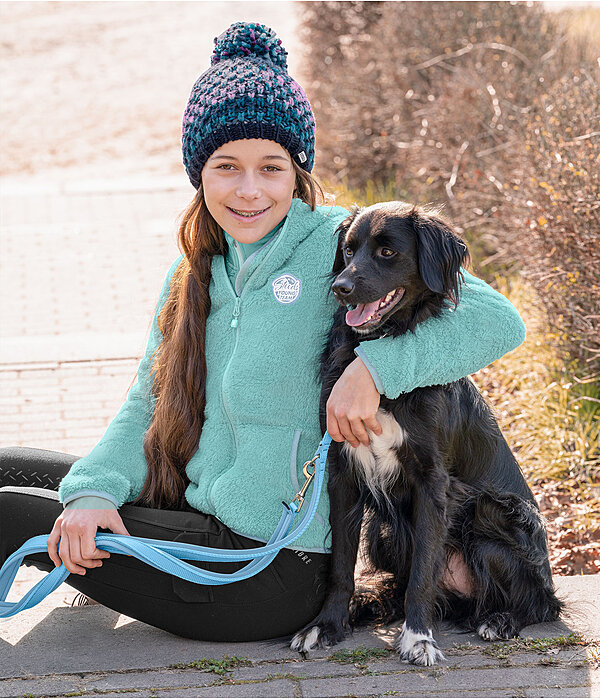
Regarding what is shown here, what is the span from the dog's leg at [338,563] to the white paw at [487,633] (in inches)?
17.4

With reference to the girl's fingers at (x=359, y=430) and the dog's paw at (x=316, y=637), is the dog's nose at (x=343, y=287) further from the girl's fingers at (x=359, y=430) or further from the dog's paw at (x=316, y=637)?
the dog's paw at (x=316, y=637)

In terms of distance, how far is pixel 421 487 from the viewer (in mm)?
2922

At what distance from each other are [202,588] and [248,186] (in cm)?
132

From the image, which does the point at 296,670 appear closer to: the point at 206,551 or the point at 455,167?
the point at 206,551

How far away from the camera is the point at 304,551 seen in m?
3.01

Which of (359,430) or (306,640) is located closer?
(359,430)

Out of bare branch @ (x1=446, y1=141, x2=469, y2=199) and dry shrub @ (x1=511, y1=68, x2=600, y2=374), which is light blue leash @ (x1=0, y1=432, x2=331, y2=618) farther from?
bare branch @ (x1=446, y1=141, x2=469, y2=199)

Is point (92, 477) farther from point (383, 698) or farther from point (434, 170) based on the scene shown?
point (434, 170)

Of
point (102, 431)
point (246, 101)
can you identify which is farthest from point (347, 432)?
point (102, 431)

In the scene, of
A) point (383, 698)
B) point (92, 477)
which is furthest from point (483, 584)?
point (92, 477)

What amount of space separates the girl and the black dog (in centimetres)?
8

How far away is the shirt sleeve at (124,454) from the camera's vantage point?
9.87ft

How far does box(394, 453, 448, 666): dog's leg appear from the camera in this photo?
2.88 metres

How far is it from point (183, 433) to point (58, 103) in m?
13.6
